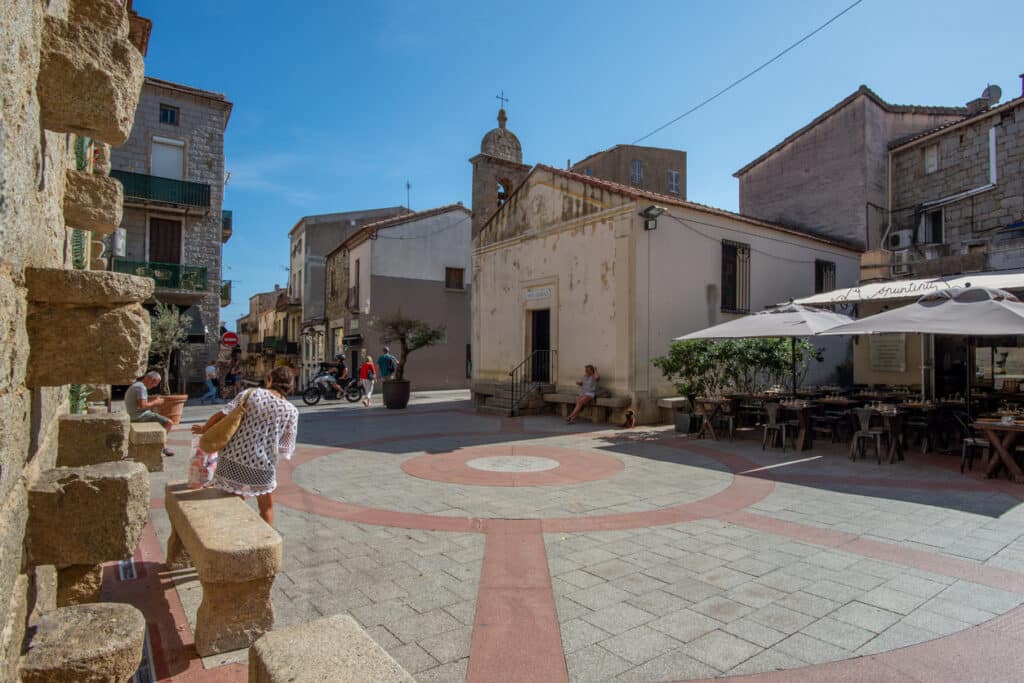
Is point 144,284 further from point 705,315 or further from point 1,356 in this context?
point 705,315

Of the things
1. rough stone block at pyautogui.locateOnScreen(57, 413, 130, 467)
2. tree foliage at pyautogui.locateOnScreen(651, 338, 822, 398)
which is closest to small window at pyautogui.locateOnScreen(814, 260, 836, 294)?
tree foliage at pyautogui.locateOnScreen(651, 338, 822, 398)

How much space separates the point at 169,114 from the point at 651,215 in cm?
2098

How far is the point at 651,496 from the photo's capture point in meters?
6.27

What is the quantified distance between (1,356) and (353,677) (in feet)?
4.37

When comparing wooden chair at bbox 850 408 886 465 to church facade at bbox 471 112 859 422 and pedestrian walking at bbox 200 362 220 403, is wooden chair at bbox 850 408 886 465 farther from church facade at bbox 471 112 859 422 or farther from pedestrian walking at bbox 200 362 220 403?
pedestrian walking at bbox 200 362 220 403

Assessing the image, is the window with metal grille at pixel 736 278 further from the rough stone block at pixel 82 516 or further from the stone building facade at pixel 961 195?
the rough stone block at pixel 82 516

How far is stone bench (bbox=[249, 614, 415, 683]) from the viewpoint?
1.89 meters

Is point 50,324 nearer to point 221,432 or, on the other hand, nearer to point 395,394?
point 221,432

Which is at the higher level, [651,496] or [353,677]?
[353,677]

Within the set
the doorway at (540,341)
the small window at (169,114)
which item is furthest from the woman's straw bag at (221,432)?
the small window at (169,114)

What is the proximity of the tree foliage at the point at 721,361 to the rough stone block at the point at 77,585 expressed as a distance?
9.90 meters

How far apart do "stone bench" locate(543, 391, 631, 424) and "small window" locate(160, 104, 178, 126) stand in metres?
19.9

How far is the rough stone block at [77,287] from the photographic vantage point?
177 cm

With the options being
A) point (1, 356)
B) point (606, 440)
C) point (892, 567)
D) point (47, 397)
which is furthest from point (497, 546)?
point (606, 440)
